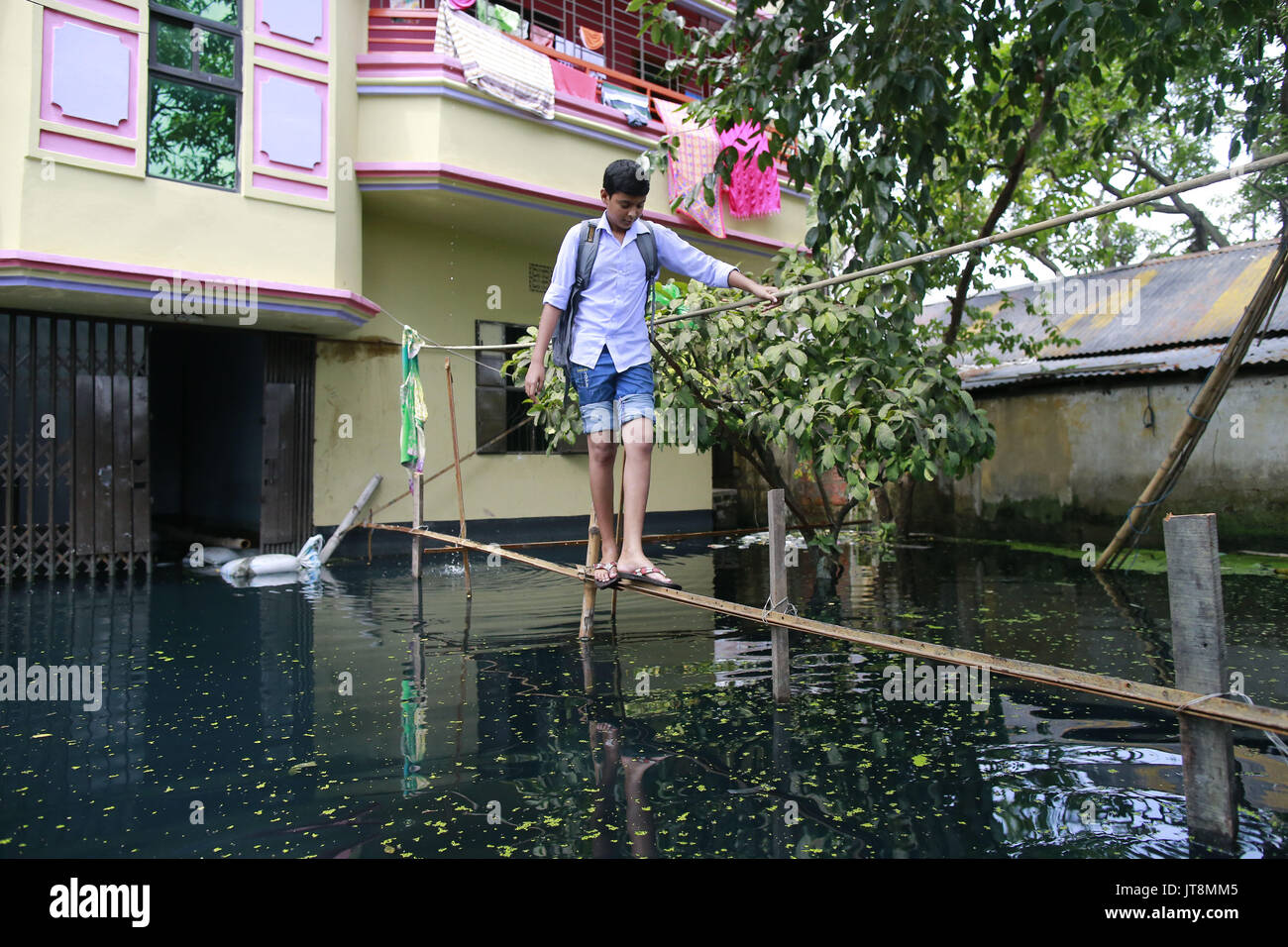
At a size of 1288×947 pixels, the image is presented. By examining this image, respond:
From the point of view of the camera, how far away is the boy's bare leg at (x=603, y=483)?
3.73 metres

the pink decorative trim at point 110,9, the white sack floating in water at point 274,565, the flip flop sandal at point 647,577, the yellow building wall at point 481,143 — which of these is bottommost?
the white sack floating in water at point 274,565

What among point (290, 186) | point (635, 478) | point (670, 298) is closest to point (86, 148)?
point (290, 186)

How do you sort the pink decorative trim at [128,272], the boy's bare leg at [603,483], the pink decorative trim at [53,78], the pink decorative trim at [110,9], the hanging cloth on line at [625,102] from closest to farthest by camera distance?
1. the boy's bare leg at [603,483]
2. the pink decorative trim at [128,272]
3. the pink decorative trim at [53,78]
4. the pink decorative trim at [110,9]
5. the hanging cloth on line at [625,102]

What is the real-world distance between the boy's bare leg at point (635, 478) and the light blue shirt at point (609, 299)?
27 cm

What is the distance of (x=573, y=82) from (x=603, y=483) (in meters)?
6.58

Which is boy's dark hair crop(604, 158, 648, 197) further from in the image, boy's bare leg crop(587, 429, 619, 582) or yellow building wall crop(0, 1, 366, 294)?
yellow building wall crop(0, 1, 366, 294)

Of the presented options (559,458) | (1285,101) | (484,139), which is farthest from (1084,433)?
(484,139)

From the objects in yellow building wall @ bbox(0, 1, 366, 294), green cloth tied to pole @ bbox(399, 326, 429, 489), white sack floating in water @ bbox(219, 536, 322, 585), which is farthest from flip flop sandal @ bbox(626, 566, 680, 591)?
yellow building wall @ bbox(0, 1, 366, 294)

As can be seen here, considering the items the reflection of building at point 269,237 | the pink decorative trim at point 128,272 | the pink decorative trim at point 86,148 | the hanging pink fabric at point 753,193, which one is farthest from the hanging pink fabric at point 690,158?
the pink decorative trim at point 86,148

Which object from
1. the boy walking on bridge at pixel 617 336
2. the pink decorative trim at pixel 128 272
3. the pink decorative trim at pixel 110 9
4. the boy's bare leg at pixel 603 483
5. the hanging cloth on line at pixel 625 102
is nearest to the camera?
the boy walking on bridge at pixel 617 336

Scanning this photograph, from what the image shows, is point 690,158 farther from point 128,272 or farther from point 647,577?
point 647,577

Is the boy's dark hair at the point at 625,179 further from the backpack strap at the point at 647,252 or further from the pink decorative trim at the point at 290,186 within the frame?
the pink decorative trim at the point at 290,186

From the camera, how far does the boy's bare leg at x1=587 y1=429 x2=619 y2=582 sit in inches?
147

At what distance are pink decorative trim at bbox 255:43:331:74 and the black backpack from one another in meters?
5.14
